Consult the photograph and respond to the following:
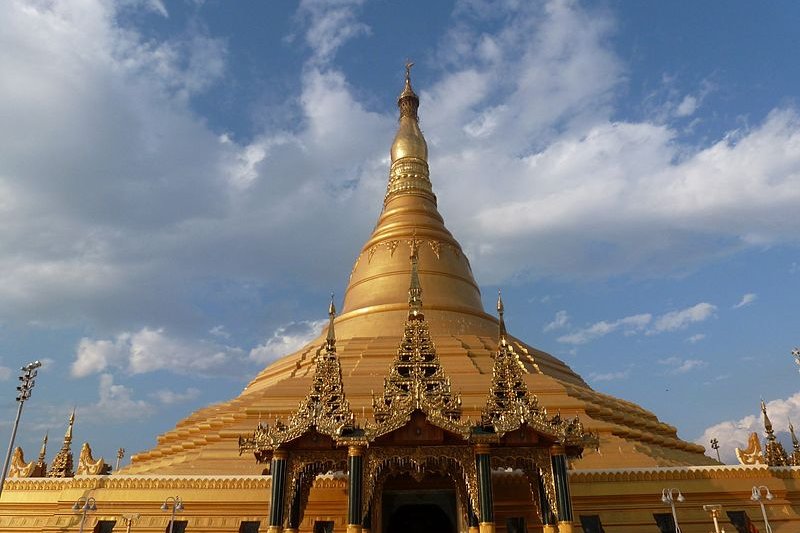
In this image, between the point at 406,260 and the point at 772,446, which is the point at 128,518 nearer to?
the point at 406,260

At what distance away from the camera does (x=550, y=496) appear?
41.3ft

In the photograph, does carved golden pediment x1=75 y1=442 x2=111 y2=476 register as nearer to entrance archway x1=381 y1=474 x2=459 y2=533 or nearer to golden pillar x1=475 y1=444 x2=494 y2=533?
entrance archway x1=381 y1=474 x2=459 y2=533

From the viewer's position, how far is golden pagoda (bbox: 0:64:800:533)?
12594mm

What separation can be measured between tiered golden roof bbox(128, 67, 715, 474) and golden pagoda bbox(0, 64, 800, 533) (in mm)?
106

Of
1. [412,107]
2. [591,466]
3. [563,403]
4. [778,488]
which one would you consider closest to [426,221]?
[412,107]

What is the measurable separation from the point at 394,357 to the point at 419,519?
8.34 metres

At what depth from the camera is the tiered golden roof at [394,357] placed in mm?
19500

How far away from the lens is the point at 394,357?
77.8 feet

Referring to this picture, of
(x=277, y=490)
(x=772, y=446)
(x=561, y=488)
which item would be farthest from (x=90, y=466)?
(x=772, y=446)

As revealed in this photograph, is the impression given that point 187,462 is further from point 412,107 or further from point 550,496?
point 412,107

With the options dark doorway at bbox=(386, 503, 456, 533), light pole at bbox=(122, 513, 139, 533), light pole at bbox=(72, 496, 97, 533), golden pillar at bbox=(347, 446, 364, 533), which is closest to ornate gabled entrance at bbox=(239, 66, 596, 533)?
golden pillar at bbox=(347, 446, 364, 533)

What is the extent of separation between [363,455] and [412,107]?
35413mm

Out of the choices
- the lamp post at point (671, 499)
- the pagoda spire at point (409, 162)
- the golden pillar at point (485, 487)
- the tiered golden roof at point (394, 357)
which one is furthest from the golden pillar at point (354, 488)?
the pagoda spire at point (409, 162)

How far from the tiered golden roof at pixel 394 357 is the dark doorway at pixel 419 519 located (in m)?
2.74
